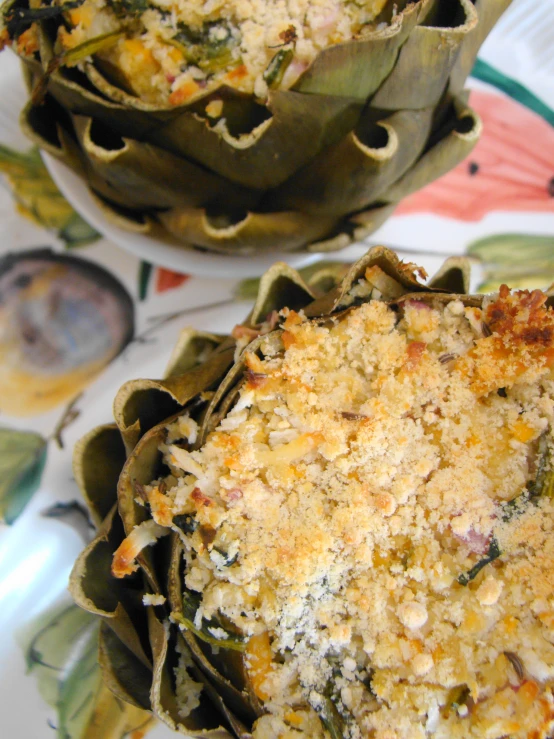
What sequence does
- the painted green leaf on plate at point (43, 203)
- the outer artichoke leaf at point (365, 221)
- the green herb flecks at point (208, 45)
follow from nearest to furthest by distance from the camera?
1. the green herb flecks at point (208, 45)
2. the outer artichoke leaf at point (365, 221)
3. the painted green leaf on plate at point (43, 203)

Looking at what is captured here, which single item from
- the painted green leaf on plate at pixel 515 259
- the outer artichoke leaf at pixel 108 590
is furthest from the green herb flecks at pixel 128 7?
the painted green leaf on plate at pixel 515 259

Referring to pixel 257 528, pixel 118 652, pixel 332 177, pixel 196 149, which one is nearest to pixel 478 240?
pixel 332 177

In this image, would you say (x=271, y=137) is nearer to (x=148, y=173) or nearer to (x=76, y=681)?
(x=148, y=173)

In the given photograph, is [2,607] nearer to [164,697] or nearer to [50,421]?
[50,421]

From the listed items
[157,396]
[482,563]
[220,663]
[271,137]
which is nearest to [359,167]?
[271,137]

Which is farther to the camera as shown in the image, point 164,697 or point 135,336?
point 135,336

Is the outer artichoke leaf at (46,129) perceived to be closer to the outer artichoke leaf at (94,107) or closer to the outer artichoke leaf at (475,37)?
the outer artichoke leaf at (94,107)
